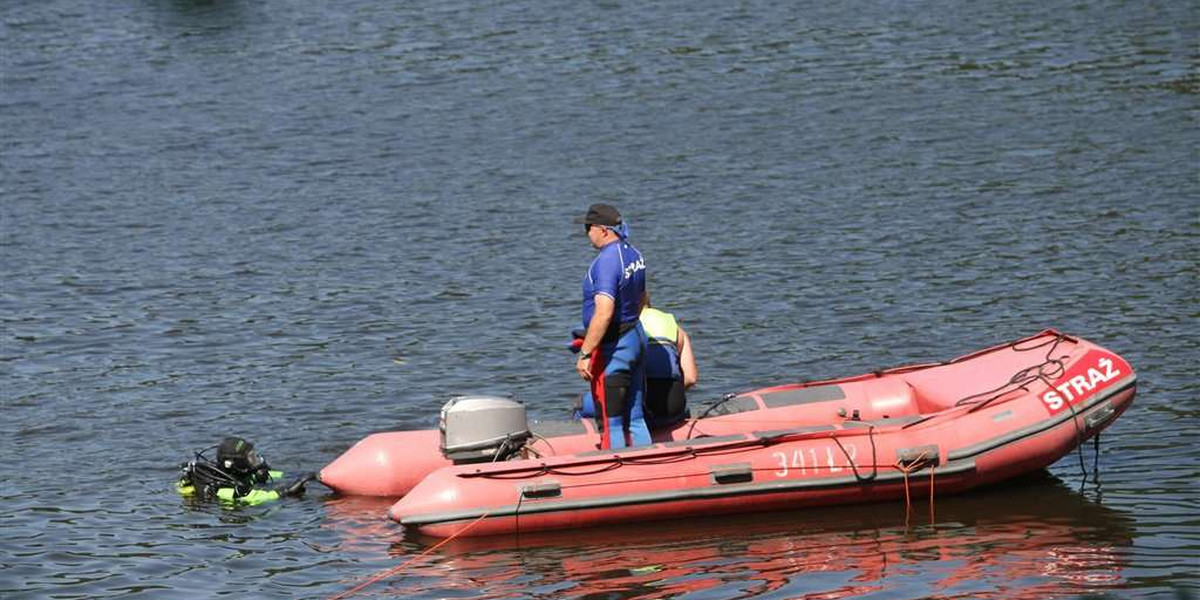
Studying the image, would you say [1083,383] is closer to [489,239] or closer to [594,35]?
[489,239]

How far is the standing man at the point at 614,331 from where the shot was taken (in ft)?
34.7

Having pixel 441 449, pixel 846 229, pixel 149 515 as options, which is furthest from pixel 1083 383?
pixel 846 229

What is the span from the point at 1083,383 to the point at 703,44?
1528 centimetres

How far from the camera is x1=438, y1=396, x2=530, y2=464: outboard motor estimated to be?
424 inches

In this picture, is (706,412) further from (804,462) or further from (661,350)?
(804,462)

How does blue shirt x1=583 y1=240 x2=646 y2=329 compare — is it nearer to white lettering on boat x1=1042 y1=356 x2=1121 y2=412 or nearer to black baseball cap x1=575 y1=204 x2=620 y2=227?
black baseball cap x1=575 y1=204 x2=620 y2=227

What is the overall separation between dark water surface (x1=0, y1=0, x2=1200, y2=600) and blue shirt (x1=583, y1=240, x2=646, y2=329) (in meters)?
1.28

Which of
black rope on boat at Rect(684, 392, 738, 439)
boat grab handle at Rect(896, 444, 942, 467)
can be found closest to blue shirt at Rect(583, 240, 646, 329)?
black rope on boat at Rect(684, 392, 738, 439)

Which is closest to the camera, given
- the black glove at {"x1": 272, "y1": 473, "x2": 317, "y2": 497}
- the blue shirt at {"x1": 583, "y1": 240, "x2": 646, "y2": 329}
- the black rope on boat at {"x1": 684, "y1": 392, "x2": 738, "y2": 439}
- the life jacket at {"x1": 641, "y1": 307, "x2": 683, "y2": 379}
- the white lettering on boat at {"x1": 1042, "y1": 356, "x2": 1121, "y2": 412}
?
the blue shirt at {"x1": 583, "y1": 240, "x2": 646, "y2": 329}

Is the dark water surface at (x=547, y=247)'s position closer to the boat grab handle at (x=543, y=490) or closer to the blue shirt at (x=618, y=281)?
the boat grab handle at (x=543, y=490)

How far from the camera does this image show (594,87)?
2377 centimetres

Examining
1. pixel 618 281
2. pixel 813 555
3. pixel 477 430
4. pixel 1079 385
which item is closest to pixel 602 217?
pixel 618 281

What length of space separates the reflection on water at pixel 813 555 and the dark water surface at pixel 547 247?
0.03 metres

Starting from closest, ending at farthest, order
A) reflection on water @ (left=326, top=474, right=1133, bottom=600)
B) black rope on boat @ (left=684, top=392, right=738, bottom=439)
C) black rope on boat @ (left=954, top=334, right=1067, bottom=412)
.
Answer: reflection on water @ (left=326, top=474, right=1133, bottom=600) → black rope on boat @ (left=954, top=334, right=1067, bottom=412) → black rope on boat @ (left=684, top=392, right=738, bottom=439)
